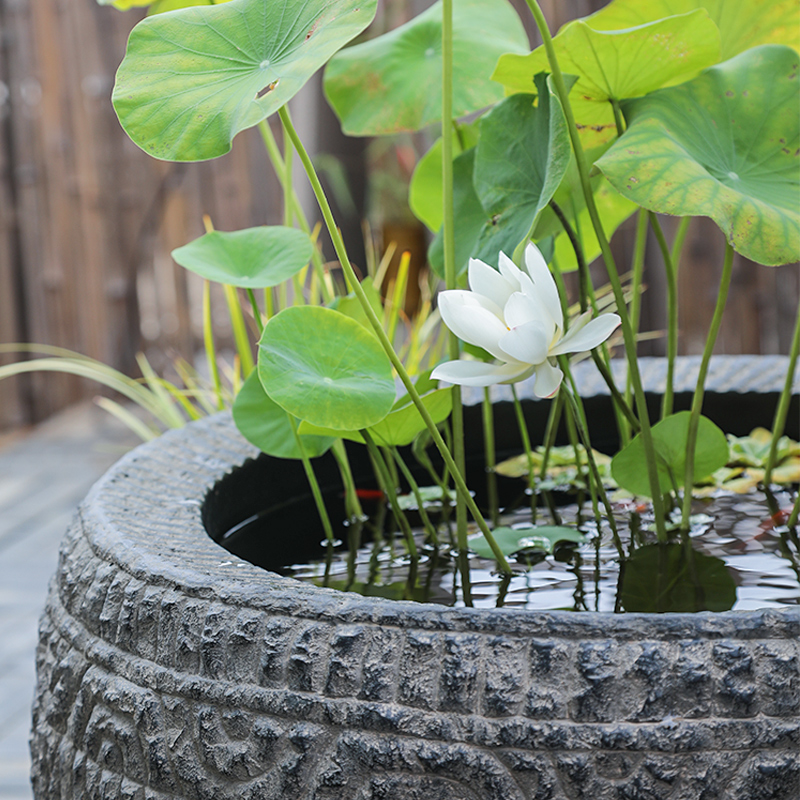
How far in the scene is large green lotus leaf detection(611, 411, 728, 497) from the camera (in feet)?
2.38

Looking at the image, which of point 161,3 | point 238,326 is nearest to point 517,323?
point 161,3

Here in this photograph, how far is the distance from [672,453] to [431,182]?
0.36m

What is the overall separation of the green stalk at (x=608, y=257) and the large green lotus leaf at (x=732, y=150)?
3 centimetres

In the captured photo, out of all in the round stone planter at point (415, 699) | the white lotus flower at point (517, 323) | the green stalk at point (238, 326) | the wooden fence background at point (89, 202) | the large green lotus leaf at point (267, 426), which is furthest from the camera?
the wooden fence background at point (89, 202)

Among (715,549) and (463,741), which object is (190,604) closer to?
(463,741)

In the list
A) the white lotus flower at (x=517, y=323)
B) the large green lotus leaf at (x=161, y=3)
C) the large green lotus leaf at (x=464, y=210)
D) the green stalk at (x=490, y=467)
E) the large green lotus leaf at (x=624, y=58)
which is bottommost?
the green stalk at (x=490, y=467)

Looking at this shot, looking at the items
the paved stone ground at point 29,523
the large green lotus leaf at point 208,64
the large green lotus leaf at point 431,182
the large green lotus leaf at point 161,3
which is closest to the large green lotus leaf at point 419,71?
the large green lotus leaf at point 431,182

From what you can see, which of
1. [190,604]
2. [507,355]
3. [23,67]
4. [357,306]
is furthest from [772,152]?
[23,67]

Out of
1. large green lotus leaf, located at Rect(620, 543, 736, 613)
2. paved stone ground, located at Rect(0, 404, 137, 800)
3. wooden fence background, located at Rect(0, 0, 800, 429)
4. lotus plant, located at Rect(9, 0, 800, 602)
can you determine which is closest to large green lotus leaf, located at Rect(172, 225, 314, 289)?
lotus plant, located at Rect(9, 0, 800, 602)

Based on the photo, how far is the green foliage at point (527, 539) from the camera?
0.75 meters

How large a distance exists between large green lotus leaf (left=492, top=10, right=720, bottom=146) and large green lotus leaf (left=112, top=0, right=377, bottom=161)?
0.15m

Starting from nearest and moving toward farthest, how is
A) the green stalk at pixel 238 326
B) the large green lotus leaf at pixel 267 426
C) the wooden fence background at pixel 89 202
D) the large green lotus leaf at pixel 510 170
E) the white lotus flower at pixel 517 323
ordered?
1. the white lotus flower at pixel 517 323
2. the large green lotus leaf at pixel 510 170
3. the large green lotus leaf at pixel 267 426
4. the green stalk at pixel 238 326
5. the wooden fence background at pixel 89 202

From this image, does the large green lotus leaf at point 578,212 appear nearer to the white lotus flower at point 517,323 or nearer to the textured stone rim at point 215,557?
the white lotus flower at point 517,323

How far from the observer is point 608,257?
2.19 feet
